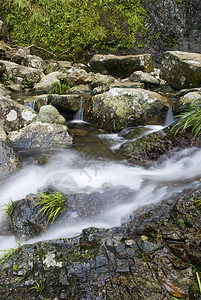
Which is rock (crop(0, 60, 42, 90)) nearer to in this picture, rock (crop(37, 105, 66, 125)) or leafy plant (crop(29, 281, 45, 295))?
rock (crop(37, 105, 66, 125))

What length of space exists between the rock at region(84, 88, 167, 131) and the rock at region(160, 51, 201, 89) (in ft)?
4.70

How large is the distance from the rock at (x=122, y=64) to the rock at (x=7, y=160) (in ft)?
22.4

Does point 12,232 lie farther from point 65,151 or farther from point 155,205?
point 65,151

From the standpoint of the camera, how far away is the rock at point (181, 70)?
22.5 feet

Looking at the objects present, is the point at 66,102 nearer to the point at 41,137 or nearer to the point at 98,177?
the point at 41,137

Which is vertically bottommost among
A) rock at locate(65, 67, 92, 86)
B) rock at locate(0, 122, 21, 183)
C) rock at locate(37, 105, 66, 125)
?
rock at locate(0, 122, 21, 183)

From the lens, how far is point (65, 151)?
542cm

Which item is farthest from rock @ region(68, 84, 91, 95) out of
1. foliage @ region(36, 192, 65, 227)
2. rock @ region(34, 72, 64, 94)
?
foliage @ region(36, 192, 65, 227)

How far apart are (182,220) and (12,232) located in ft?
7.51

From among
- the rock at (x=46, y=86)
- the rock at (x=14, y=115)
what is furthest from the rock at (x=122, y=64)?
the rock at (x=14, y=115)

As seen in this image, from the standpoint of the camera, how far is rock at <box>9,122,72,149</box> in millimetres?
5578

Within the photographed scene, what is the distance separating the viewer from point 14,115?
20.2 feet

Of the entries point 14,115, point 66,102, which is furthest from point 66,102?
point 14,115

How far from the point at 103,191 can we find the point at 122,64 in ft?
25.6
